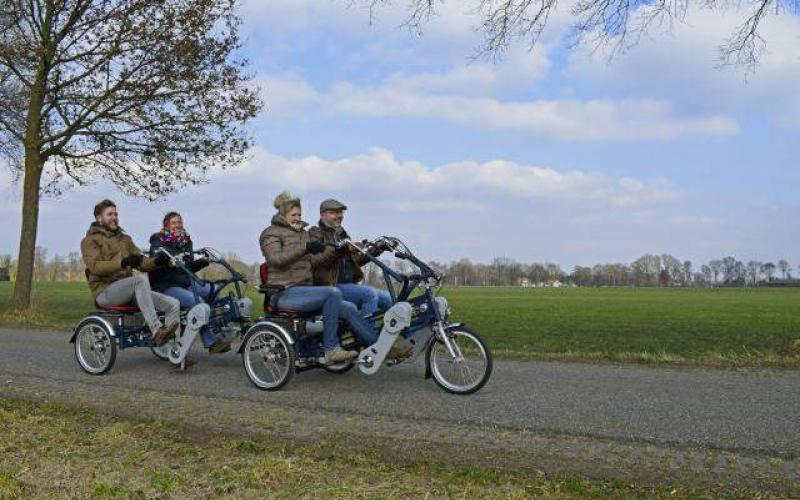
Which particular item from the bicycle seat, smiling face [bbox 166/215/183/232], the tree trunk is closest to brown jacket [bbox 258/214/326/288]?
smiling face [bbox 166/215/183/232]

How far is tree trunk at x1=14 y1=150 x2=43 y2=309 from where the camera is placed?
18.4 meters

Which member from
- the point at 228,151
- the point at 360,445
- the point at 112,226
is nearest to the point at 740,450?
the point at 360,445

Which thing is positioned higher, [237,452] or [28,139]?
[28,139]

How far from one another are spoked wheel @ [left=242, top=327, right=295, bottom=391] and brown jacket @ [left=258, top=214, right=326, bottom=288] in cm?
55

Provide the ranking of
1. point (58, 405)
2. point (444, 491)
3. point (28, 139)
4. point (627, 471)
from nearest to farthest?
point (444, 491) < point (627, 471) < point (58, 405) < point (28, 139)

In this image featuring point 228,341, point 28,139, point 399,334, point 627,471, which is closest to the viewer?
point 627,471

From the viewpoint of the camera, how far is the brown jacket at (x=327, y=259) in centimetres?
760

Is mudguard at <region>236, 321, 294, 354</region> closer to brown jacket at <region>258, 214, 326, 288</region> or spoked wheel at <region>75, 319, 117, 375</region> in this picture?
brown jacket at <region>258, 214, 326, 288</region>

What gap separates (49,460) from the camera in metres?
4.73

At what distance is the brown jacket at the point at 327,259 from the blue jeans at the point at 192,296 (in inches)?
62.2

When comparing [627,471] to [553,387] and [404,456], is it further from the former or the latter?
[553,387]

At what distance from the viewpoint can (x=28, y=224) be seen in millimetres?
18500

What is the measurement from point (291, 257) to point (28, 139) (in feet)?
45.3

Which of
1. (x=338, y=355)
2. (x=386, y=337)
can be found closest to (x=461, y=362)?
(x=386, y=337)
